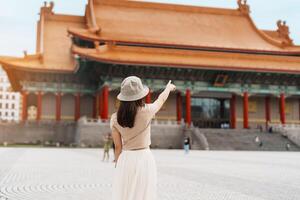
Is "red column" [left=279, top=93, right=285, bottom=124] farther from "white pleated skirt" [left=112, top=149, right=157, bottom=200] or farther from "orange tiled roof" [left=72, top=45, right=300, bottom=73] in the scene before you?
"white pleated skirt" [left=112, top=149, right=157, bottom=200]

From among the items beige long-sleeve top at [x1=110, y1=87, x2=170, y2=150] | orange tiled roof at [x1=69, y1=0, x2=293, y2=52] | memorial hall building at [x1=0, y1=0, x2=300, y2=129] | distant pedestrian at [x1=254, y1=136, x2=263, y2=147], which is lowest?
distant pedestrian at [x1=254, y1=136, x2=263, y2=147]

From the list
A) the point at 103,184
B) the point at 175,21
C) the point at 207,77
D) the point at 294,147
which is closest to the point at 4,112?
the point at 175,21

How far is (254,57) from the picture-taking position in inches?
1646

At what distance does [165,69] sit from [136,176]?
3418 centimetres

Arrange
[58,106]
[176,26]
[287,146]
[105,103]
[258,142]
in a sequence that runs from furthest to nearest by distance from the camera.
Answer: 1. [176,26]
2. [58,106]
3. [105,103]
4. [258,142]
5. [287,146]

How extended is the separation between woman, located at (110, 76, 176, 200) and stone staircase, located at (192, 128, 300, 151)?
1115 inches

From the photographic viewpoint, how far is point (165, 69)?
126 ft

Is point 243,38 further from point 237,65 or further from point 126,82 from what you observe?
point 126,82

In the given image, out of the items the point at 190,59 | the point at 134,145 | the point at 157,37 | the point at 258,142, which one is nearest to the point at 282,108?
the point at 258,142

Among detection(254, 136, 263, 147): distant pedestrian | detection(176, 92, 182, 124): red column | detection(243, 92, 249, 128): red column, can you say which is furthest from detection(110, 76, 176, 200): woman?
detection(243, 92, 249, 128): red column

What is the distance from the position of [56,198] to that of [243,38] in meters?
41.0

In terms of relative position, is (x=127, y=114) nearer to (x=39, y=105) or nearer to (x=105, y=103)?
(x=105, y=103)

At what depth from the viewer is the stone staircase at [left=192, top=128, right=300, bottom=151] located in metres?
33.3

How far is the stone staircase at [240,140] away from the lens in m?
33.3
